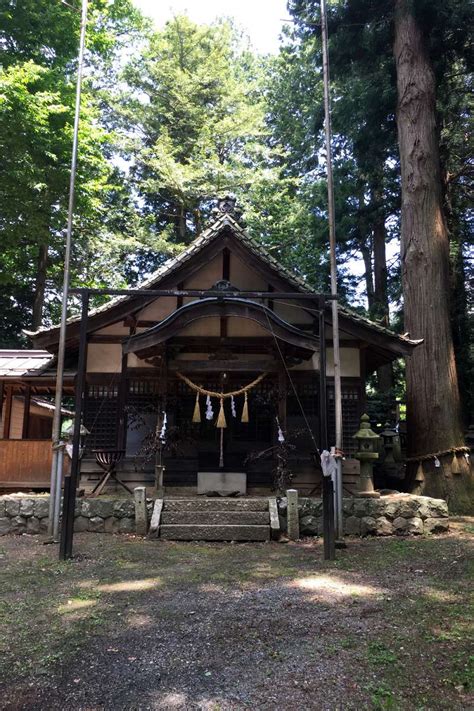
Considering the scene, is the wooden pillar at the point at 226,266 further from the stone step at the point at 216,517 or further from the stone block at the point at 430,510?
the stone block at the point at 430,510

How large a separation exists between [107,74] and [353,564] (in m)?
27.6

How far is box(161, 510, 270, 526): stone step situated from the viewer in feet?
27.9

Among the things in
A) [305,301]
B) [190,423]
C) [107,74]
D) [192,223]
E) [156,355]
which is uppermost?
[107,74]

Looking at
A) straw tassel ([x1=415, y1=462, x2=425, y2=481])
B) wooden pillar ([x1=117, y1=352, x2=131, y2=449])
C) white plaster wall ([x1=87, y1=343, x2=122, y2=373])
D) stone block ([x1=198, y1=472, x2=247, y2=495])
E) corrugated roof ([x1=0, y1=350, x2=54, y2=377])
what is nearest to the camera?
stone block ([x1=198, y1=472, x2=247, y2=495])

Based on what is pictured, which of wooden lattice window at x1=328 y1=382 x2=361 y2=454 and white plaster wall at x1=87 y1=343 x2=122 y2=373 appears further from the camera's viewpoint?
white plaster wall at x1=87 y1=343 x2=122 y2=373

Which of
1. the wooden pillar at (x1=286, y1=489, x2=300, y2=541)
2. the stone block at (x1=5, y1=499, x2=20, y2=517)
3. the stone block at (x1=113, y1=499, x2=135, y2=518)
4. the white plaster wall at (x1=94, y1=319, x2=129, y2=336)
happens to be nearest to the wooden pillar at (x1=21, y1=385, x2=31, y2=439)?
the white plaster wall at (x1=94, y1=319, x2=129, y2=336)

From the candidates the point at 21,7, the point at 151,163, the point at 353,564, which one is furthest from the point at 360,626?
the point at 151,163

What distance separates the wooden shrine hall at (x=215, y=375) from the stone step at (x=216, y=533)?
1.89m

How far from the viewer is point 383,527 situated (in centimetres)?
852

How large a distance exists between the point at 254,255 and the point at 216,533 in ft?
18.5

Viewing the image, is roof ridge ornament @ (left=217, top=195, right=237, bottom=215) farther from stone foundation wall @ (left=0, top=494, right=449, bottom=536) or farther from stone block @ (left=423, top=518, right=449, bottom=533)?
stone block @ (left=423, top=518, right=449, bottom=533)

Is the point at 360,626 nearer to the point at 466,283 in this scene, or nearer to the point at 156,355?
the point at 156,355

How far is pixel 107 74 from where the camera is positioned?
26375 mm

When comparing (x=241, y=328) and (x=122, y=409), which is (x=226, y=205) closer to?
(x=241, y=328)
